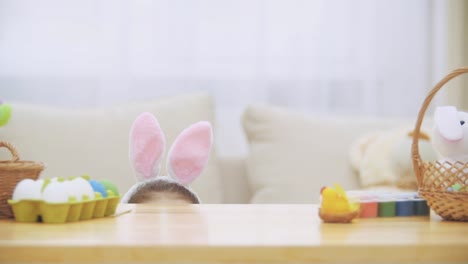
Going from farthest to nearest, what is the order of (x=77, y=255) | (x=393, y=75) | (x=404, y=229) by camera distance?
(x=393, y=75)
(x=404, y=229)
(x=77, y=255)

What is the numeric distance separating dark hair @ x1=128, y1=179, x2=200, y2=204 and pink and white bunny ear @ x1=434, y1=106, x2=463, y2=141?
0.46 meters

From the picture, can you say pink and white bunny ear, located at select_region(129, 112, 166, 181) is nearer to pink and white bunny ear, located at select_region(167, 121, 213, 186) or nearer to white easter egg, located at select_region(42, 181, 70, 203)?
pink and white bunny ear, located at select_region(167, 121, 213, 186)

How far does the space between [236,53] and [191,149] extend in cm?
138

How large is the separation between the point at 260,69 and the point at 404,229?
5.45 feet

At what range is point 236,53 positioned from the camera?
2.44 m

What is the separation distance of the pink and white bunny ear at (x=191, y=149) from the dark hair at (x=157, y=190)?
0.16ft

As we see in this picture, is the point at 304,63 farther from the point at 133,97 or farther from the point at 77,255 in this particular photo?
the point at 77,255

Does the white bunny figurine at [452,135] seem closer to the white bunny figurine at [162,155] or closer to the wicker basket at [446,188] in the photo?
the wicker basket at [446,188]

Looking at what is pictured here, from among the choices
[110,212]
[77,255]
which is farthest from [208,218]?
[77,255]

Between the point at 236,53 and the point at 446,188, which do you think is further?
the point at 236,53

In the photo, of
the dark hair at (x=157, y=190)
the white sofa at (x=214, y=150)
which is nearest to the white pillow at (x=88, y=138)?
the white sofa at (x=214, y=150)

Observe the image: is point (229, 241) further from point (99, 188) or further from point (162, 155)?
point (162, 155)

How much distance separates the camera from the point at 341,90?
250cm

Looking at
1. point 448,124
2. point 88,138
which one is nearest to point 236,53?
point 88,138
